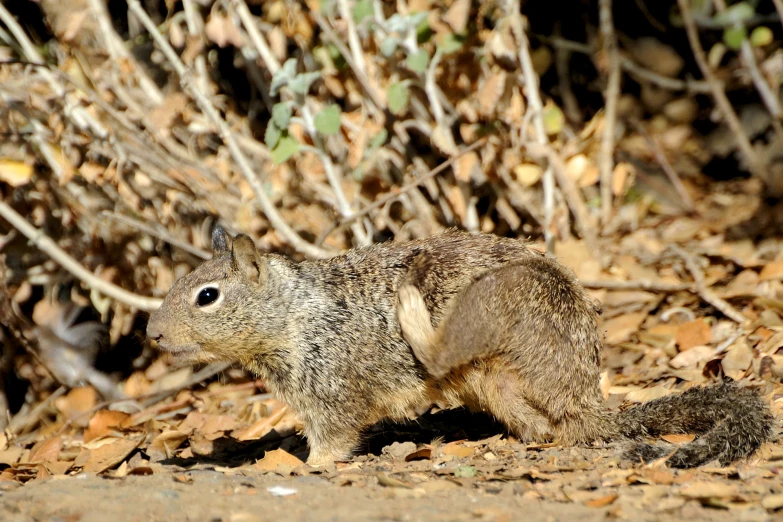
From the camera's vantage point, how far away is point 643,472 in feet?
13.1

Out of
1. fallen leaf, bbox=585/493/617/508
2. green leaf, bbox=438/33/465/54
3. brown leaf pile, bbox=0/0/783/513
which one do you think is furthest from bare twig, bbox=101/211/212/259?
fallen leaf, bbox=585/493/617/508

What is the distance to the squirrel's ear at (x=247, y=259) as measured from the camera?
5.00 metres

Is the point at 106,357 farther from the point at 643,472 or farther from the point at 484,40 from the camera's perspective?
the point at 643,472

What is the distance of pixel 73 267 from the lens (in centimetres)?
630

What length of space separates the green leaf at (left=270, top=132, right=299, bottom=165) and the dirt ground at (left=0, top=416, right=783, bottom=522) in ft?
6.79

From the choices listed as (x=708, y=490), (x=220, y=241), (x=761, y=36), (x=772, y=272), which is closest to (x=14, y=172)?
(x=220, y=241)

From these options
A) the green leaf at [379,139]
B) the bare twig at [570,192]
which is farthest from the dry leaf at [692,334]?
the green leaf at [379,139]

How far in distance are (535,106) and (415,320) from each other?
2153mm

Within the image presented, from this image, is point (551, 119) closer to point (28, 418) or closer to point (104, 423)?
point (104, 423)

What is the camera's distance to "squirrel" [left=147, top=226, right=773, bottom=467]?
15.1 feet

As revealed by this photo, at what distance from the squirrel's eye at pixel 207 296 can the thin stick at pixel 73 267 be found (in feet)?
4.72

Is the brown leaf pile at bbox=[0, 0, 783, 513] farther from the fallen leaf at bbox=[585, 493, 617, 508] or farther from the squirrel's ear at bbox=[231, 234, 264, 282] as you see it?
the fallen leaf at bbox=[585, 493, 617, 508]

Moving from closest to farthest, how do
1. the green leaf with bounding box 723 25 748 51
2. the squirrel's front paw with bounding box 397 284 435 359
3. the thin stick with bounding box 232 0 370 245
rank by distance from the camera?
the squirrel's front paw with bounding box 397 284 435 359, the thin stick with bounding box 232 0 370 245, the green leaf with bounding box 723 25 748 51

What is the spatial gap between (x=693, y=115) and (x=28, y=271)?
21.6 ft
